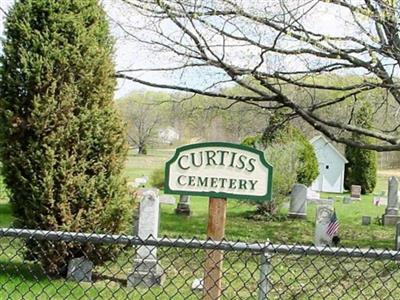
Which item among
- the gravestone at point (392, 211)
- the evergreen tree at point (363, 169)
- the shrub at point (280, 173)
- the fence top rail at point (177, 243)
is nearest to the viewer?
the fence top rail at point (177, 243)

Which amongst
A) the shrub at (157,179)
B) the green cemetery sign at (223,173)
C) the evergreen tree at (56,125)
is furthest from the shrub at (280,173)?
the green cemetery sign at (223,173)

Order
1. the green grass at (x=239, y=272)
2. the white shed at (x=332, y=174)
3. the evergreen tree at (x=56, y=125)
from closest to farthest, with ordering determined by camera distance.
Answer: the green grass at (x=239, y=272) → the evergreen tree at (x=56, y=125) → the white shed at (x=332, y=174)

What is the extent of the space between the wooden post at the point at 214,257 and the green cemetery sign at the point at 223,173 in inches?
2.9

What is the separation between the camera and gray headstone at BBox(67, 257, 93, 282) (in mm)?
5840

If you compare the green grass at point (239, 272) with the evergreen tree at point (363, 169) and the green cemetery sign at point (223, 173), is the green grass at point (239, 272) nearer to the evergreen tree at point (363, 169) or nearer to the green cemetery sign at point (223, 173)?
the green cemetery sign at point (223, 173)

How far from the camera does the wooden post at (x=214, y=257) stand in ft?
11.7

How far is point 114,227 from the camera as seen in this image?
6156 mm

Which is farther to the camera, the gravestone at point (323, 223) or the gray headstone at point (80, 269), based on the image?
the gravestone at point (323, 223)

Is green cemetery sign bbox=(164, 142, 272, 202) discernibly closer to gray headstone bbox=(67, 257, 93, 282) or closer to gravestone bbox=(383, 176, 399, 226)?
gray headstone bbox=(67, 257, 93, 282)

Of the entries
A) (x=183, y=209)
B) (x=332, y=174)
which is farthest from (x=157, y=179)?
(x=332, y=174)

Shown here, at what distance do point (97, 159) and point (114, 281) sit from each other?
1297 millimetres

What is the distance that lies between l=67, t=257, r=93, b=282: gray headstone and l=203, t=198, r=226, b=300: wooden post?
8.34 ft

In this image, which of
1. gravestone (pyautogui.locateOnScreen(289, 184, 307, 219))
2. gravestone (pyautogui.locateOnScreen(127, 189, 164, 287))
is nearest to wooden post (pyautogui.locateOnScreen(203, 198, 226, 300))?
gravestone (pyautogui.locateOnScreen(127, 189, 164, 287))

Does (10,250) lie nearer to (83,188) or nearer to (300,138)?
(83,188)
